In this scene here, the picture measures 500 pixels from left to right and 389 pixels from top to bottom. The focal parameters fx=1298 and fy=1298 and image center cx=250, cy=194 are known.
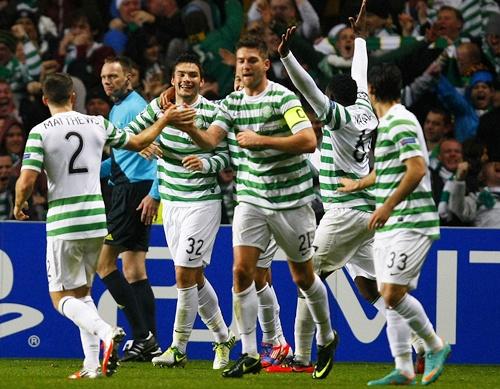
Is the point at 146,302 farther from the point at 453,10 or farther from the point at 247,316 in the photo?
the point at 453,10

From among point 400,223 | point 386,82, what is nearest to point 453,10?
point 386,82

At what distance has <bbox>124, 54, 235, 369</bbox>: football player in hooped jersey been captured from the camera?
9609 millimetres

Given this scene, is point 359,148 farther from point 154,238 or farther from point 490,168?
point 490,168

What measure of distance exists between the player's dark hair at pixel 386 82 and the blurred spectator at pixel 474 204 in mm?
3997

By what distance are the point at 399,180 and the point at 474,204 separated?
14.1 ft

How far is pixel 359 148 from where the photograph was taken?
938cm

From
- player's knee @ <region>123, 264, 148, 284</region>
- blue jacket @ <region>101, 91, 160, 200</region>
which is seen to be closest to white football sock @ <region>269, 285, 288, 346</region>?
player's knee @ <region>123, 264, 148, 284</region>

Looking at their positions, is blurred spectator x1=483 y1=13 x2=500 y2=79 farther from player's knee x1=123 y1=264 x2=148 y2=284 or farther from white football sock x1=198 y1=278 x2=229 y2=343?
white football sock x1=198 y1=278 x2=229 y2=343

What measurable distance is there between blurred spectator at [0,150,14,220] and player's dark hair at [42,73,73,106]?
4.11 metres

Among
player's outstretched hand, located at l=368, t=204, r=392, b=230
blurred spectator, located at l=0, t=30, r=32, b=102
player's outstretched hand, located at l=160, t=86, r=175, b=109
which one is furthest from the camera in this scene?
blurred spectator, located at l=0, t=30, r=32, b=102

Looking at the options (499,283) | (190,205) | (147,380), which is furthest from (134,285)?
(499,283)

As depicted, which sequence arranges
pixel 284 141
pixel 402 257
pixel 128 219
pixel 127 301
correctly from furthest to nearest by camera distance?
pixel 128 219 < pixel 127 301 < pixel 284 141 < pixel 402 257

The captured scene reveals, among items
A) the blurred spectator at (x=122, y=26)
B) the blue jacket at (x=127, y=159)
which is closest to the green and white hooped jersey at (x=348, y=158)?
the blue jacket at (x=127, y=159)

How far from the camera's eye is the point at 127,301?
1046 centimetres
